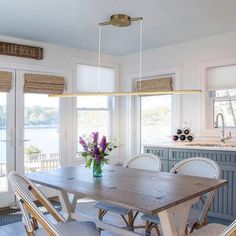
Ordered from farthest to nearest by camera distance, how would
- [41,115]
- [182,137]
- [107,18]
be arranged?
[41,115], [182,137], [107,18]

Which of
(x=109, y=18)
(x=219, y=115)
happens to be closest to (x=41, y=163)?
(x=109, y=18)

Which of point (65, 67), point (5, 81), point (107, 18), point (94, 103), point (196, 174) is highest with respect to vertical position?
point (107, 18)

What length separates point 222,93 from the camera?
4441mm

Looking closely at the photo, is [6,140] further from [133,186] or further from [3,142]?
[133,186]

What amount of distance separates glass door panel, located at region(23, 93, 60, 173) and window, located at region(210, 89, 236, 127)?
2.48 metres

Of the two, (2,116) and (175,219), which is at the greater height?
(2,116)

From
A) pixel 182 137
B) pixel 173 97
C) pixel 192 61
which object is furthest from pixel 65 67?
pixel 182 137

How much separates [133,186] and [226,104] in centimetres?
262

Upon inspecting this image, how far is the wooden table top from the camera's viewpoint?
1.96 meters

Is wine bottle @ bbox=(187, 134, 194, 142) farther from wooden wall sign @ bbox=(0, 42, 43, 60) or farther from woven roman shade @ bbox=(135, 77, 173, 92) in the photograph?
wooden wall sign @ bbox=(0, 42, 43, 60)

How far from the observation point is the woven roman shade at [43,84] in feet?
14.9

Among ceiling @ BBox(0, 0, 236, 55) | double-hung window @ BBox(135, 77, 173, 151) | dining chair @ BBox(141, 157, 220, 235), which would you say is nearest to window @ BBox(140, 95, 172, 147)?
double-hung window @ BBox(135, 77, 173, 151)

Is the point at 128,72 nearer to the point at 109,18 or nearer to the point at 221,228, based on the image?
the point at 109,18

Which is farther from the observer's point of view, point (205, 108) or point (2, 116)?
point (205, 108)
